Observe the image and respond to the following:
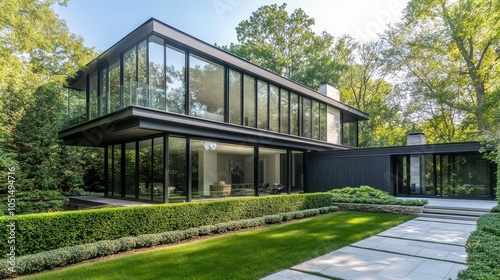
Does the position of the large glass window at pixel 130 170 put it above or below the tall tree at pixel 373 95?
below

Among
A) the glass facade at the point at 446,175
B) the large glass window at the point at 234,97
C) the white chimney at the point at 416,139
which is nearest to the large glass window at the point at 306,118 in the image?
the glass facade at the point at 446,175

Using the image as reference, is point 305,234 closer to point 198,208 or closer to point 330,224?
point 330,224

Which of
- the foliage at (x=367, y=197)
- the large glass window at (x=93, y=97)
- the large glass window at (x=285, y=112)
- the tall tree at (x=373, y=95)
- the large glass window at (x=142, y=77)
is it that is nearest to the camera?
the large glass window at (x=142, y=77)

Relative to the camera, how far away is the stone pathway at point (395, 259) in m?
4.92

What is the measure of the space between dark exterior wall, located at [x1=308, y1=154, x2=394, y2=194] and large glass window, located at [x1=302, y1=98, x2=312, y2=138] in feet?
4.95

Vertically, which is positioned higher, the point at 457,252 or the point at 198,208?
the point at 198,208

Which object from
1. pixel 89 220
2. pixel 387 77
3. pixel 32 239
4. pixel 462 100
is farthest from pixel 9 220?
pixel 387 77

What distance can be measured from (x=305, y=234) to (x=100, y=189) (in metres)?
17.7

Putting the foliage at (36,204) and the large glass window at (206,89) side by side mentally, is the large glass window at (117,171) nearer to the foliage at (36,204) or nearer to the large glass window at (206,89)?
the foliage at (36,204)

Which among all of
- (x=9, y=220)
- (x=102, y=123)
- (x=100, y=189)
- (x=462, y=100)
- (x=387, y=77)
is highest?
(x=387, y=77)

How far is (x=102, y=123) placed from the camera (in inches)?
431

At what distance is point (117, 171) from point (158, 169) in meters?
3.99

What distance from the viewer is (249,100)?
13750 millimetres

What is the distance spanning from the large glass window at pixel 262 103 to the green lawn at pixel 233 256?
6164mm
